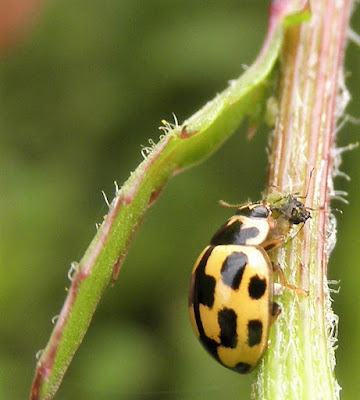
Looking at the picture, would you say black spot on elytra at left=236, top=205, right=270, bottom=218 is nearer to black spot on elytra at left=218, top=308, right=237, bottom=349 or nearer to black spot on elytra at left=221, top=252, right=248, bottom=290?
black spot on elytra at left=221, top=252, right=248, bottom=290

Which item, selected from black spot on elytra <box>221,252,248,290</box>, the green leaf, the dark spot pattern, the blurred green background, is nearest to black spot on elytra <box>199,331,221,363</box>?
the dark spot pattern

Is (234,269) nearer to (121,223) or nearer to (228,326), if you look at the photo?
(228,326)

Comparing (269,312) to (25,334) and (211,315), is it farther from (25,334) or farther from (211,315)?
(25,334)

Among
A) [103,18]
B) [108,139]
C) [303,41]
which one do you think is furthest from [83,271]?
[103,18]

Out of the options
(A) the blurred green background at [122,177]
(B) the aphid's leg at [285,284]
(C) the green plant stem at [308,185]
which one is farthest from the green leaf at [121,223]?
(A) the blurred green background at [122,177]

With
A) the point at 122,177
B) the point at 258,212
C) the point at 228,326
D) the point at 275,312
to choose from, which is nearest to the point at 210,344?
the point at 228,326

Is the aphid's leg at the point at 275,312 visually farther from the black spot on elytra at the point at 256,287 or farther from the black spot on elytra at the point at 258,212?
the black spot on elytra at the point at 258,212
